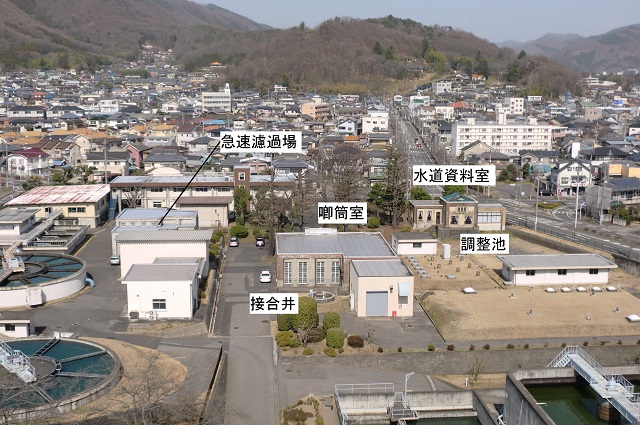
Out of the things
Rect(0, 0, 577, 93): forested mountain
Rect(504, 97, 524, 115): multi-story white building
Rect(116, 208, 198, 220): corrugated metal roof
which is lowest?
Rect(116, 208, 198, 220): corrugated metal roof

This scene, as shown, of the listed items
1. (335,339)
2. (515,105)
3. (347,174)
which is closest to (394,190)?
(347,174)

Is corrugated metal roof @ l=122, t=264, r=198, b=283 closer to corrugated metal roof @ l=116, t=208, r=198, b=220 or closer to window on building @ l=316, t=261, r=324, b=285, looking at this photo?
window on building @ l=316, t=261, r=324, b=285

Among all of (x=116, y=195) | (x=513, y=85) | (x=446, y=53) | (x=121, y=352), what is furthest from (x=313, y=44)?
(x=121, y=352)

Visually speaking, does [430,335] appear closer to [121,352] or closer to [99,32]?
[121,352]

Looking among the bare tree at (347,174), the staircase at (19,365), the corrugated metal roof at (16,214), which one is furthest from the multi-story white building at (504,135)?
the staircase at (19,365)

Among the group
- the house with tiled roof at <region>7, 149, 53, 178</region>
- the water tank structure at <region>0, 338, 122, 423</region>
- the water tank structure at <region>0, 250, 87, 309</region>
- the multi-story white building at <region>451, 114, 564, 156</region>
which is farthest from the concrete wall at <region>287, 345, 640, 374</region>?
the multi-story white building at <region>451, 114, 564, 156</region>

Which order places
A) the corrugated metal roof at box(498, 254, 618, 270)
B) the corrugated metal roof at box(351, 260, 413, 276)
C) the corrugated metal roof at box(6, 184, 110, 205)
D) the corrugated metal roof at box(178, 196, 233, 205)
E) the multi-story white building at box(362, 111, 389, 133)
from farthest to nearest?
the multi-story white building at box(362, 111, 389, 133), the corrugated metal roof at box(178, 196, 233, 205), the corrugated metal roof at box(6, 184, 110, 205), the corrugated metal roof at box(498, 254, 618, 270), the corrugated metal roof at box(351, 260, 413, 276)

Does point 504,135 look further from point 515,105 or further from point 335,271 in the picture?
point 335,271
